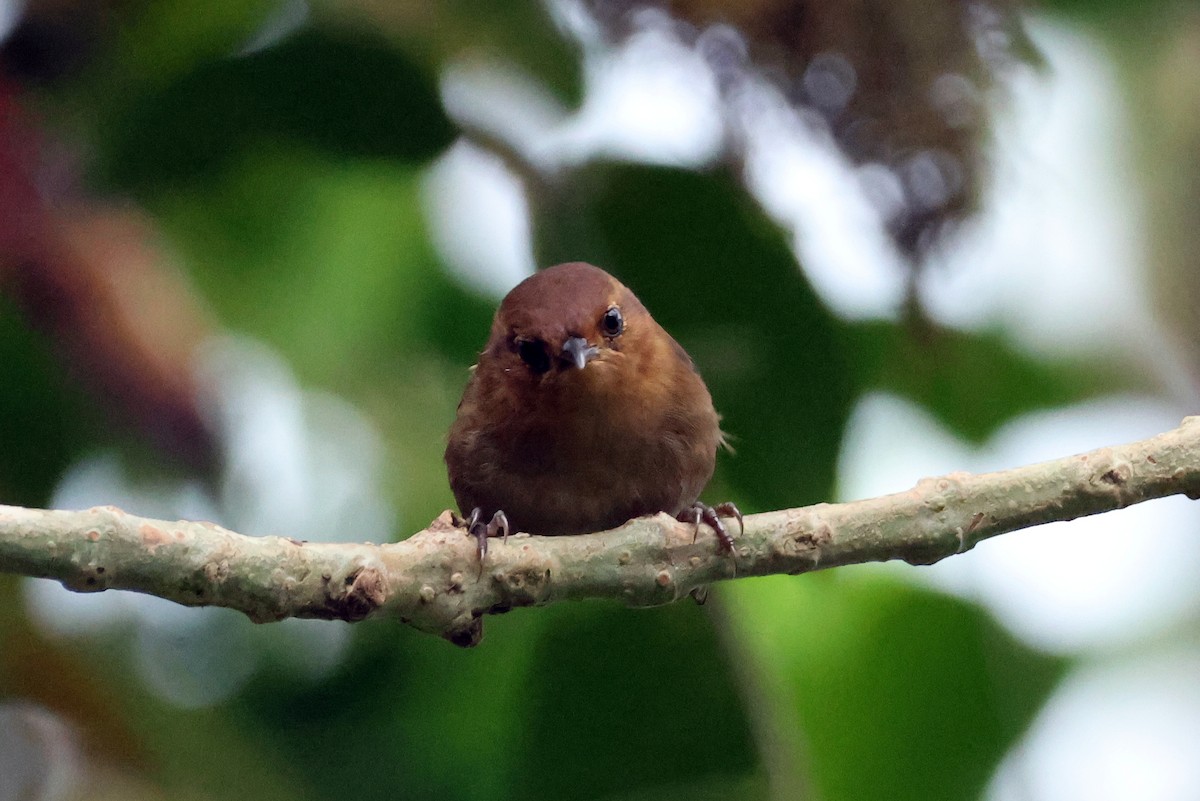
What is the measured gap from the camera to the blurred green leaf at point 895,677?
3.35 meters

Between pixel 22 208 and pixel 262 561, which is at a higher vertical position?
pixel 22 208

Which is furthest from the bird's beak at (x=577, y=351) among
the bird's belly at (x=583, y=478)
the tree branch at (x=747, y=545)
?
the tree branch at (x=747, y=545)

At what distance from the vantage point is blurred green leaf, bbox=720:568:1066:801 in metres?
3.35

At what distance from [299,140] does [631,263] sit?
3.37 feet

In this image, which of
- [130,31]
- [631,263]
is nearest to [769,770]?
[631,263]

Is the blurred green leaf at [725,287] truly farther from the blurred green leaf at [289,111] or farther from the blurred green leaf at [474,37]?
the blurred green leaf at [289,111]

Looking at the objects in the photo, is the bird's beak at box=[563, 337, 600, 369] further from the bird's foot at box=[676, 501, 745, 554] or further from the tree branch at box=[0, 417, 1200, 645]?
the tree branch at box=[0, 417, 1200, 645]

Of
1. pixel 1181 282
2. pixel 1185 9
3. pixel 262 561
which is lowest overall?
pixel 262 561

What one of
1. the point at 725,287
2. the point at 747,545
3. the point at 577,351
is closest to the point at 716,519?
the point at 747,545

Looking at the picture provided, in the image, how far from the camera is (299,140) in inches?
148

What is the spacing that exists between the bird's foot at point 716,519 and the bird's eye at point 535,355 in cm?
52

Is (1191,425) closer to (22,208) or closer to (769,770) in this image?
(769,770)

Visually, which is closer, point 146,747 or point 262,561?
point 262,561

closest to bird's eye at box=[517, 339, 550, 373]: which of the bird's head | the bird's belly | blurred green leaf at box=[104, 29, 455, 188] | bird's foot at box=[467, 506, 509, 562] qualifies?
the bird's head
